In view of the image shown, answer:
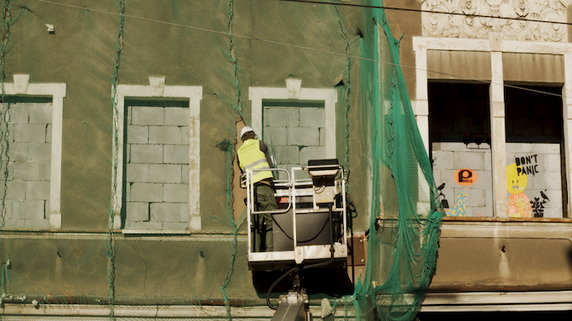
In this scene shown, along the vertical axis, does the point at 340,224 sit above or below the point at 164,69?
below

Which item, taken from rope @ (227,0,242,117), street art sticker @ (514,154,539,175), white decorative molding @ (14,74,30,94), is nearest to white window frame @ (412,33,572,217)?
street art sticker @ (514,154,539,175)

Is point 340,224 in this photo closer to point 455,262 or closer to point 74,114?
point 455,262

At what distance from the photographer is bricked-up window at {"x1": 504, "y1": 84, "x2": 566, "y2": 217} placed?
14352 millimetres

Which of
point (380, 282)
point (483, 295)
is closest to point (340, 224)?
point (380, 282)

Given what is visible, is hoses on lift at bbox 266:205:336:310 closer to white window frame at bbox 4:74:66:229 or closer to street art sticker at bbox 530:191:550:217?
white window frame at bbox 4:74:66:229

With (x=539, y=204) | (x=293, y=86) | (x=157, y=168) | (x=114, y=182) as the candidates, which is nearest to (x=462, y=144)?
(x=539, y=204)

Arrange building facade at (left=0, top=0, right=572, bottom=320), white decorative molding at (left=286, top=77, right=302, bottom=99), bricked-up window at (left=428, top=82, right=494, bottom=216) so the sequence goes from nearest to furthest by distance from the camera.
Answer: building facade at (left=0, top=0, right=572, bottom=320)
white decorative molding at (left=286, top=77, right=302, bottom=99)
bricked-up window at (left=428, top=82, right=494, bottom=216)

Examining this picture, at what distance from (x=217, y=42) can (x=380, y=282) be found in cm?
400

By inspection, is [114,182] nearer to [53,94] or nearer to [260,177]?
[53,94]

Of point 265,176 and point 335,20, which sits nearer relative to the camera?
point 265,176

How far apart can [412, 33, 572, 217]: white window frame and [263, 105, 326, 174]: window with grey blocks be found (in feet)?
4.57

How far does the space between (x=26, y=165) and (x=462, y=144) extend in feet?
20.8

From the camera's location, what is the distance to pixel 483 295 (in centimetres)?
Answer: 1298

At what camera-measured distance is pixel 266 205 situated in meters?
12.7
